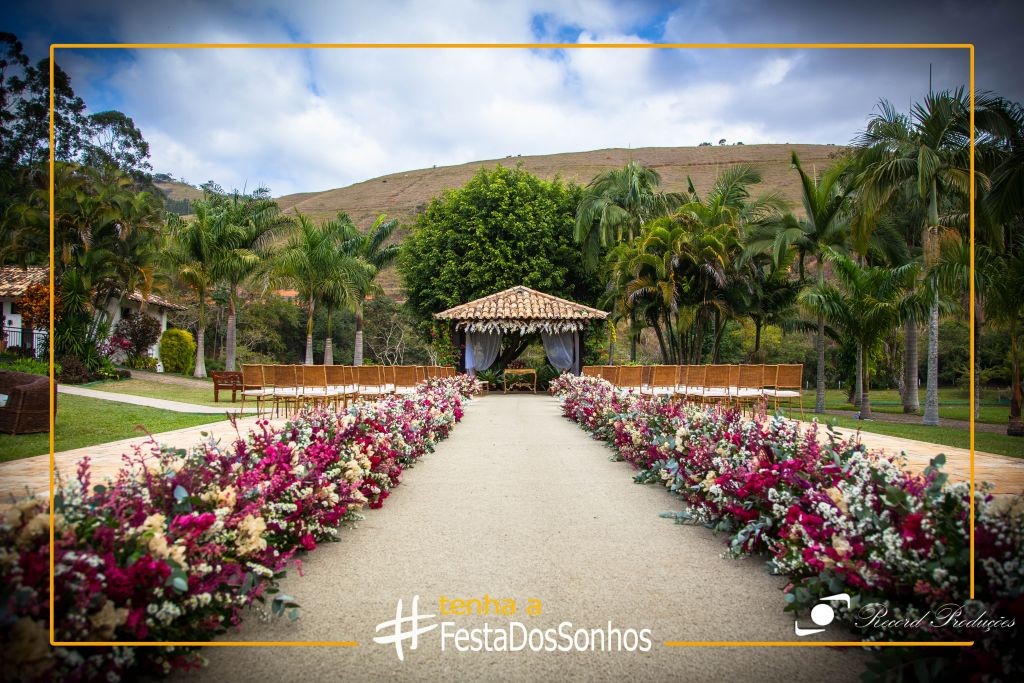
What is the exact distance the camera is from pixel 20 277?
12070 mm

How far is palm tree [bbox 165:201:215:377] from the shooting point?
29.0 m

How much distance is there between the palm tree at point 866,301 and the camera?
570 inches

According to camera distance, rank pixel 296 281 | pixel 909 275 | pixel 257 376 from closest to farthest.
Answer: pixel 257 376 → pixel 909 275 → pixel 296 281

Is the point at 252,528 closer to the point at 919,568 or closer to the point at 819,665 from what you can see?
the point at 819,665

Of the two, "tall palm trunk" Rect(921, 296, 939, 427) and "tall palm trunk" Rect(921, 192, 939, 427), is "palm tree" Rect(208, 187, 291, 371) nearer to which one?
"tall palm trunk" Rect(921, 192, 939, 427)

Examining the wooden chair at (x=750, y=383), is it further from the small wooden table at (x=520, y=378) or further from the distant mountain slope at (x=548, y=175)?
the distant mountain slope at (x=548, y=175)

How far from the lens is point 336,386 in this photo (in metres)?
12.3

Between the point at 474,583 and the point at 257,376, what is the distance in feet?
29.7

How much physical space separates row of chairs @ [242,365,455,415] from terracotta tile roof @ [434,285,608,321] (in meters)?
9.18

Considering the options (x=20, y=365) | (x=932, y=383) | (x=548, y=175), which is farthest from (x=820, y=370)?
(x=548, y=175)

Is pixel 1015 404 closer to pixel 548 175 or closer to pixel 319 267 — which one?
pixel 319 267

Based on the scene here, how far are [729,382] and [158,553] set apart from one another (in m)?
11.2

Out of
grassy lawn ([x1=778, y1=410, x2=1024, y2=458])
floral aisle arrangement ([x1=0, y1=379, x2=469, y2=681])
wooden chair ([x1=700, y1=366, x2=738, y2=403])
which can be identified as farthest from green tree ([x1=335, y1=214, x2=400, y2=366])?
floral aisle arrangement ([x1=0, y1=379, x2=469, y2=681])

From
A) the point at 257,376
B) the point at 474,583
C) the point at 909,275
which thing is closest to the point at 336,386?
the point at 257,376
